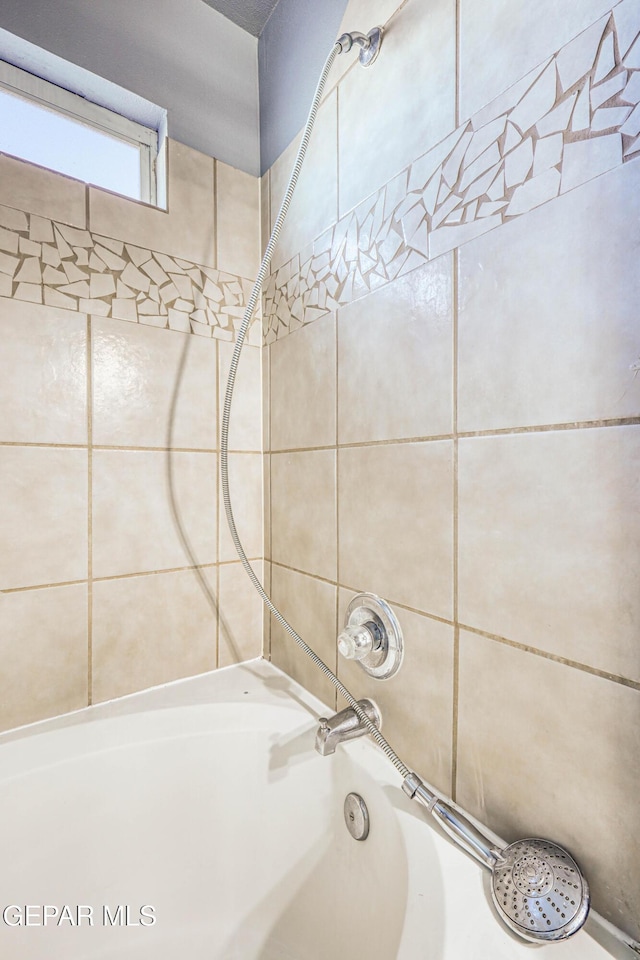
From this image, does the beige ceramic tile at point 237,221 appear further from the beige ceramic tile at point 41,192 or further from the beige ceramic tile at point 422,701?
the beige ceramic tile at point 422,701

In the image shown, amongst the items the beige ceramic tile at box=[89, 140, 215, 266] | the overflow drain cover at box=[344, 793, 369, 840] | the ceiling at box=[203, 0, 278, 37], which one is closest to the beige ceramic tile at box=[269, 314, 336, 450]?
the beige ceramic tile at box=[89, 140, 215, 266]

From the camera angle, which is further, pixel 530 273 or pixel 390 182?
pixel 390 182

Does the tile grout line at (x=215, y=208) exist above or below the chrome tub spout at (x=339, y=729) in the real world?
above

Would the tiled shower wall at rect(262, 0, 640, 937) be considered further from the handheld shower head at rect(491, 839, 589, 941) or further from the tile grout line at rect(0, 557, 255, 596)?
the tile grout line at rect(0, 557, 255, 596)

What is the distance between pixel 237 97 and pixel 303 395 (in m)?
0.84

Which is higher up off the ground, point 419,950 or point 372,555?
point 372,555

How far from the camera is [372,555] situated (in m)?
0.82

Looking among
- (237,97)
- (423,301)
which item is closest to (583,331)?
(423,301)

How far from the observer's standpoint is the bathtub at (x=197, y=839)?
74 cm

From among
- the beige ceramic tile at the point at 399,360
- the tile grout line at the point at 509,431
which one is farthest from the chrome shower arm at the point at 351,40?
the tile grout line at the point at 509,431

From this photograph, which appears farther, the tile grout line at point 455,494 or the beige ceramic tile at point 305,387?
the beige ceramic tile at point 305,387

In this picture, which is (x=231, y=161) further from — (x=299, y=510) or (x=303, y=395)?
(x=299, y=510)

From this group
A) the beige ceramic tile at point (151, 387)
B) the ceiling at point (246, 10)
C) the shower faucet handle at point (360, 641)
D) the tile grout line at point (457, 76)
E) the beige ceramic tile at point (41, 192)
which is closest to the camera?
the tile grout line at point (457, 76)

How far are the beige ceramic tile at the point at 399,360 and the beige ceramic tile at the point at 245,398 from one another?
1.19ft
